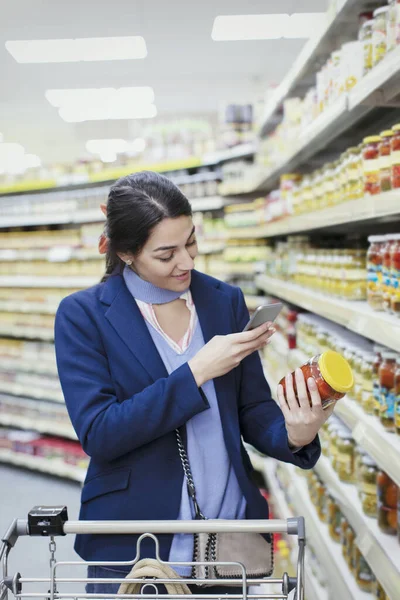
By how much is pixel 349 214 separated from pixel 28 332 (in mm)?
4315

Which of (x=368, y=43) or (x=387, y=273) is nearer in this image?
(x=387, y=273)

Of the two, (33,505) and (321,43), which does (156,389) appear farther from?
(33,505)

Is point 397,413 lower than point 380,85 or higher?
lower

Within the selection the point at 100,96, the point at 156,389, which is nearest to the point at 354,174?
the point at 156,389

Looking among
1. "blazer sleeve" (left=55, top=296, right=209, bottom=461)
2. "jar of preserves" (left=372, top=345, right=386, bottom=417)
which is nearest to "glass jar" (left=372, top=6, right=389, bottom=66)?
"jar of preserves" (left=372, top=345, right=386, bottom=417)

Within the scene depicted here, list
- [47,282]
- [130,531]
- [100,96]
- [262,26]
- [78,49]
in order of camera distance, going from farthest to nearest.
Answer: [100,96] → [78,49] → [262,26] → [47,282] → [130,531]

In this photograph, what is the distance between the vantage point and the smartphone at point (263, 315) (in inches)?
53.2

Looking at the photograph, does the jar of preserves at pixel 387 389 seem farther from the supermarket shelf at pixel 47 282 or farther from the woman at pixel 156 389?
the supermarket shelf at pixel 47 282

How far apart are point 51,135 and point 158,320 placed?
1179cm

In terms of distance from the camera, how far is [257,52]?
6.97 metres

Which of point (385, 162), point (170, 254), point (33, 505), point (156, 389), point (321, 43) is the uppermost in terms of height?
point (321, 43)

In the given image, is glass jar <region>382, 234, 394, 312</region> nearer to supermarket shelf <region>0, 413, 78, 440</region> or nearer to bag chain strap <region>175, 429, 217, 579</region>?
bag chain strap <region>175, 429, 217, 579</region>

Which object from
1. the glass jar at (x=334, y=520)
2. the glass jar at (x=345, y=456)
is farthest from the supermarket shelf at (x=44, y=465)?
the glass jar at (x=345, y=456)

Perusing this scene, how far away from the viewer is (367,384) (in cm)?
221
